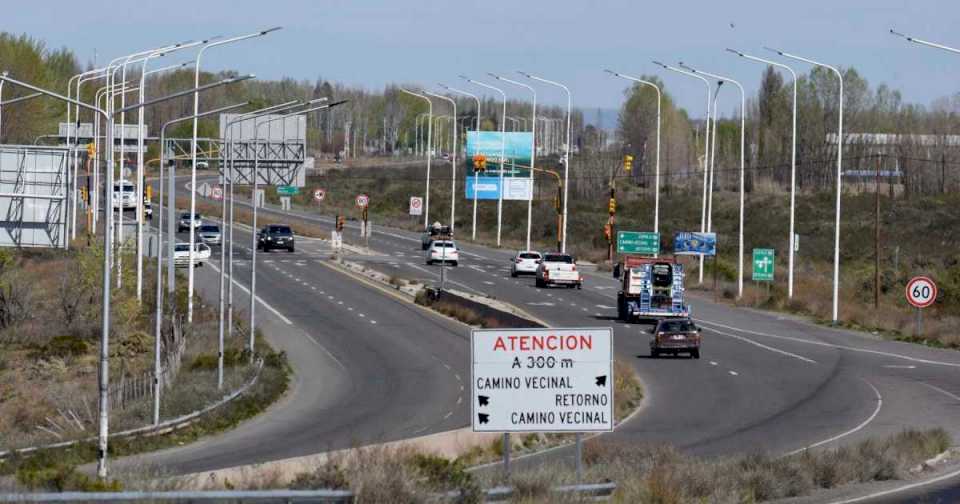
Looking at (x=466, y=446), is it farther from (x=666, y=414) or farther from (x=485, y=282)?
(x=485, y=282)

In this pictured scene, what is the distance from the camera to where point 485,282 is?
7381cm

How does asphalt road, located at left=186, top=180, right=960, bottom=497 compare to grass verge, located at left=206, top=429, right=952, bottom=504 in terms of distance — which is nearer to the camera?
grass verge, located at left=206, top=429, right=952, bottom=504

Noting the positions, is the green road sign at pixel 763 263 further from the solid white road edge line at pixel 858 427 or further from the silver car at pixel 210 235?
the silver car at pixel 210 235

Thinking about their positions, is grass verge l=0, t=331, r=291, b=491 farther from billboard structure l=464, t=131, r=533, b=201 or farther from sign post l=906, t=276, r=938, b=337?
billboard structure l=464, t=131, r=533, b=201

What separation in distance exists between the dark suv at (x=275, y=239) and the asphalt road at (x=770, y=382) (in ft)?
75.0

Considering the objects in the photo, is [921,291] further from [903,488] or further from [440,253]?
[440,253]

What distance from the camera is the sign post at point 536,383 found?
51.9 feet

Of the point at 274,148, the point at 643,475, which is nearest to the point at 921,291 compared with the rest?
the point at 643,475

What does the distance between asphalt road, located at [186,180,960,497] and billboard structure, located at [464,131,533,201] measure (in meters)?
34.5

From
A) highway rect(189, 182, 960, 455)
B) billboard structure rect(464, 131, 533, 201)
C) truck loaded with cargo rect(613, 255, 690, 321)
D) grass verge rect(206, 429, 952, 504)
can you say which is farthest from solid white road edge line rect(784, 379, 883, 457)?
billboard structure rect(464, 131, 533, 201)

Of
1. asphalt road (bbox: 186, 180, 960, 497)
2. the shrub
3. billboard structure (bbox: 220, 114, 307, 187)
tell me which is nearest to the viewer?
asphalt road (bbox: 186, 180, 960, 497)

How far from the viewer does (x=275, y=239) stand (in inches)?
3467

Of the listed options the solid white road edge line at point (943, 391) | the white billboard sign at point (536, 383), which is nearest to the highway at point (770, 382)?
the solid white road edge line at point (943, 391)

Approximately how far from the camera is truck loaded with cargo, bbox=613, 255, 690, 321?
2130 inches
